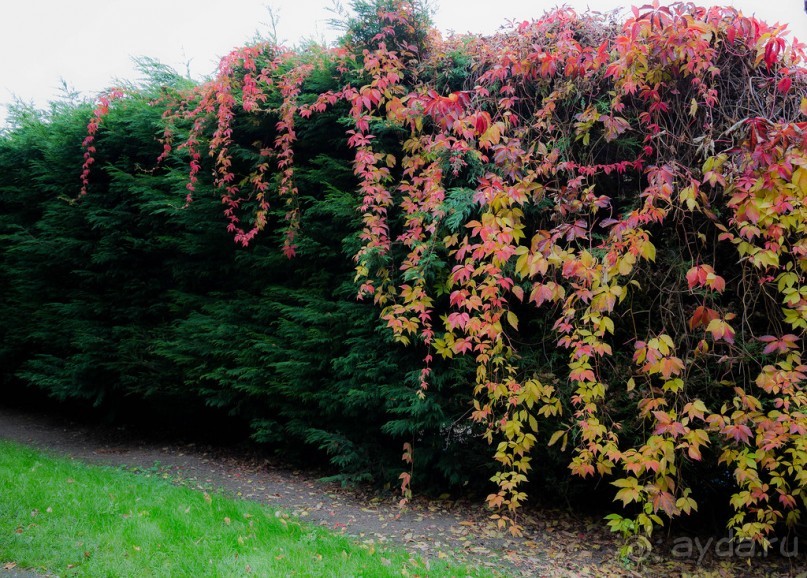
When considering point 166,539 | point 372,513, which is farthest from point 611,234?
point 166,539

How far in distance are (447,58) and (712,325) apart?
9.54 feet

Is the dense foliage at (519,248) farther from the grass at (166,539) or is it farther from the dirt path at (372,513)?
the grass at (166,539)

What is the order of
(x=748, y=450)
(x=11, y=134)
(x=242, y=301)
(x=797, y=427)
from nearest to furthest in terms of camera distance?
(x=797, y=427) → (x=748, y=450) → (x=242, y=301) → (x=11, y=134)

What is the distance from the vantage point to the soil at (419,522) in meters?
3.96

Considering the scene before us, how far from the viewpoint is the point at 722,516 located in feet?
14.6

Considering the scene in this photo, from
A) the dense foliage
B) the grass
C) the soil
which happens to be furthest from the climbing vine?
the grass

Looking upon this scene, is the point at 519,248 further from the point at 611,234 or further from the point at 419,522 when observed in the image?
the point at 419,522

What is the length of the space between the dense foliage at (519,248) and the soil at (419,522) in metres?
0.29

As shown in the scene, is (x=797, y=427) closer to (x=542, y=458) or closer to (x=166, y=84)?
(x=542, y=458)

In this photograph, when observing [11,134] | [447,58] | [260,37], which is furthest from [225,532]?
[11,134]

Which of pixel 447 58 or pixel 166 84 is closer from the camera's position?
pixel 447 58

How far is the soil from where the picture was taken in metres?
3.96

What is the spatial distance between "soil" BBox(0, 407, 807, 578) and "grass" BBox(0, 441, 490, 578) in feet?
0.79

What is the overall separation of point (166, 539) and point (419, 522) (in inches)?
72.5
